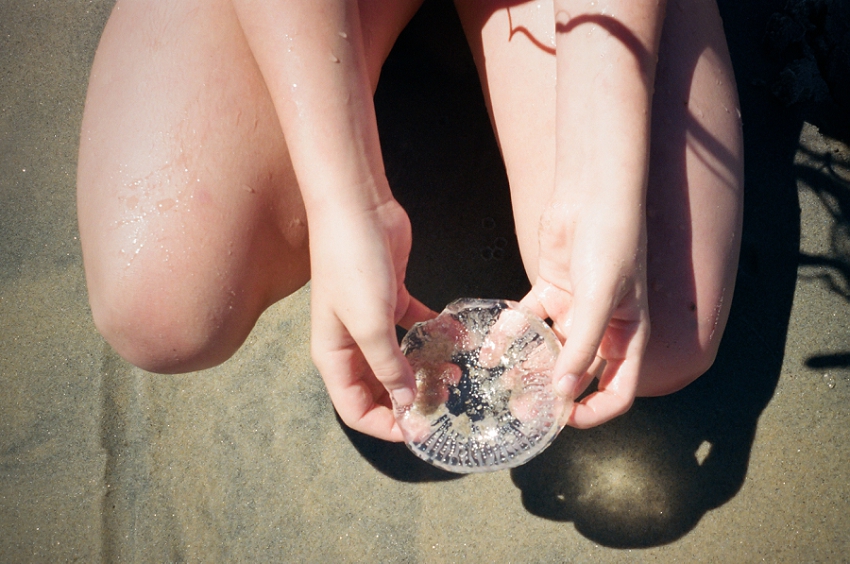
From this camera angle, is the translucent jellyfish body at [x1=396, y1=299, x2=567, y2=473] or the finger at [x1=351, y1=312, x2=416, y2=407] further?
the translucent jellyfish body at [x1=396, y1=299, x2=567, y2=473]

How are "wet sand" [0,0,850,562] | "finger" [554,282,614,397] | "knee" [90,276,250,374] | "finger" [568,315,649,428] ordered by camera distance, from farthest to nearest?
"wet sand" [0,0,850,562], "knee" [90,276,250,374], "finger" [568,315,649,428], "finger" [554,282,614,397]

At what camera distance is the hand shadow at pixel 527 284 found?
6.43ft

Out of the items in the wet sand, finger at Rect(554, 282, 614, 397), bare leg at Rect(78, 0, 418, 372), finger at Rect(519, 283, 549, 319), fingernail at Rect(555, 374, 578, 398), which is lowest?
the wet sand

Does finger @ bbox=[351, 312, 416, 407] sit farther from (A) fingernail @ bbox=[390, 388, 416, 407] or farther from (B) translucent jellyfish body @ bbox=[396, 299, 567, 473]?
(B) translucent jellyfish body @ bbox=[396, 299, 567, 473]

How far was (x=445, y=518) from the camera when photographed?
196cm

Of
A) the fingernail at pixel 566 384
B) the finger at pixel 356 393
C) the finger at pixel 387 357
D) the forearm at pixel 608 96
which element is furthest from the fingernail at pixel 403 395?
the forearm at pixel 608 96

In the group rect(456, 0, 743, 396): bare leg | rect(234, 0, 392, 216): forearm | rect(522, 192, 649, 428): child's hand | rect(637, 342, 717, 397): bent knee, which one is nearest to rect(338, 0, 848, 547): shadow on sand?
rect(637, 342, 717, 397): bent knee

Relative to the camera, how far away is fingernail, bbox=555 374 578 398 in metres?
1.42

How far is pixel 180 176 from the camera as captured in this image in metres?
1.49

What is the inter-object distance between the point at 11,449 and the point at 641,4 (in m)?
2.49

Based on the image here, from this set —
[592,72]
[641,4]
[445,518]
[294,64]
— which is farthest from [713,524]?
[294,64]

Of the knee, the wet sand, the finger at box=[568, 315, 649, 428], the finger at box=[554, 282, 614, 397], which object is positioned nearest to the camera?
the finger at box=[554, 282, 614, 397]

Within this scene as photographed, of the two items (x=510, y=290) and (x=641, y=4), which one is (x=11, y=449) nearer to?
(x=510, y=290)

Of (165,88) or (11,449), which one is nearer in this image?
(165,88)
